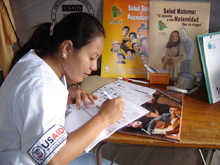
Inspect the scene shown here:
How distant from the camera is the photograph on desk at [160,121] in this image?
2.28 feet

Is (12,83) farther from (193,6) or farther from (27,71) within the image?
(193,6)

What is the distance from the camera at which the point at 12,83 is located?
25.9 inches

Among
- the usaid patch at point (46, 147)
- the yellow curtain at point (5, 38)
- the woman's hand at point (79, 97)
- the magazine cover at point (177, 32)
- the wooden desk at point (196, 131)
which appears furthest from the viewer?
the yellow curtain at point (5, 38)

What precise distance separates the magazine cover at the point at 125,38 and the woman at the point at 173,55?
5.0 inches

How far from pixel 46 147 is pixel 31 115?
0.11 meters

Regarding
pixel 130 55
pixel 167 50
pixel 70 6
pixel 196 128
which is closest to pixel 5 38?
pixel 70 6

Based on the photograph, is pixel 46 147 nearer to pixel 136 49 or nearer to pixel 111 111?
pixel 111 111

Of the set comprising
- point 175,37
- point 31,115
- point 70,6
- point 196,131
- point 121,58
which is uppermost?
point 70,6

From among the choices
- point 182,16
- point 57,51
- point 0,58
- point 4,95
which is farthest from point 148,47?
point 0,58

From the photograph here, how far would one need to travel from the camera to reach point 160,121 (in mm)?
764

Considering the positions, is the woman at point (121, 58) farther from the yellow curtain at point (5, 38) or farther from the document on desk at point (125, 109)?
the yellow curtain at point (5, 38)

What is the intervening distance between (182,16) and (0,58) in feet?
3.91

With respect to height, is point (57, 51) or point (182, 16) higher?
point (182, 16)

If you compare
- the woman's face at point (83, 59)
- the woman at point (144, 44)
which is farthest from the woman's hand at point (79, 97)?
the woman at point (144, 44)
